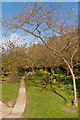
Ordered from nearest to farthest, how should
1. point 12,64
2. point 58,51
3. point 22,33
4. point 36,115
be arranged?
1. point 36,115
2. point 22,33
3. point 58,51
4. point 12,64

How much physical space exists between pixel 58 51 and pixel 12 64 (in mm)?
5168

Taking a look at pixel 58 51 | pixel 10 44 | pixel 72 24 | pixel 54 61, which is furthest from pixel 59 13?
pixel 54 61

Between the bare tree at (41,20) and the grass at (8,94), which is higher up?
the bare tree at (41,20)

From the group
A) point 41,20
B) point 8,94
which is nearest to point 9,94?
point 8,94

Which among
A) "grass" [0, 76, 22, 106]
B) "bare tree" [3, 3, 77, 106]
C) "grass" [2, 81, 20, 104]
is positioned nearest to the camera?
"bare tree" [3, 3, 77, 106]

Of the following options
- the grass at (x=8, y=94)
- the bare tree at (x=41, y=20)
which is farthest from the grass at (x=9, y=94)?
the bare tree at (x=41, y=20)

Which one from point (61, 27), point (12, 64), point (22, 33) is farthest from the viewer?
point (12, 64)

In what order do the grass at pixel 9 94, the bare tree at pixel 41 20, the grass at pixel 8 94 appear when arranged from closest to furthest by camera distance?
1. the bare tree at pixel 41 20
2. the grass at pixel 8 94
3. the grass at pixel 9 94

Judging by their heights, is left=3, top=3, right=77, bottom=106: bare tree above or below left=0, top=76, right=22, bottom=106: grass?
above

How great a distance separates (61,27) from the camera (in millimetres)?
4512

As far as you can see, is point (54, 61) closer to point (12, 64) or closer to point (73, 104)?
point (12, 64)

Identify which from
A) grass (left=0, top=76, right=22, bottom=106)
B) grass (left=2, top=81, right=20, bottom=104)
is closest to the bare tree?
grass (left=0, top=76, right=22, bottom=106)

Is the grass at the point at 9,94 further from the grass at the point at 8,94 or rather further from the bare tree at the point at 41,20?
the bare tree at the point at 41,20

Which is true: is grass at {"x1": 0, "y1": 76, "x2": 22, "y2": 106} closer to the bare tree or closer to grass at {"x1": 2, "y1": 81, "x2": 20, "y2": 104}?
grass at {"x1": 2, "y1": 81, "x2": 20, "y2": 104}
